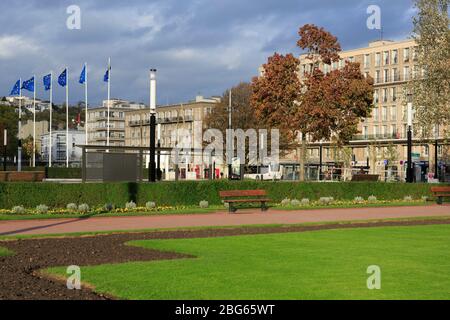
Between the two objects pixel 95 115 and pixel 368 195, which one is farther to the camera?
pixel 95 115

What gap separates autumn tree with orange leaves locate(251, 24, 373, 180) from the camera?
4312 centimetres

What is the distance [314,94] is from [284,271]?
3231 centimetres

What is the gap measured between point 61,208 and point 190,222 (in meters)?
7.34

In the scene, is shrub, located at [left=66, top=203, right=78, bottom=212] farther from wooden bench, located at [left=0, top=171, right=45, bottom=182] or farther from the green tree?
the green tree

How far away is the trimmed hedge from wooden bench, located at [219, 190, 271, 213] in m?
1.67

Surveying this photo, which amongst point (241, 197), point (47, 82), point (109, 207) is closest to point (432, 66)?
point (241, 197)

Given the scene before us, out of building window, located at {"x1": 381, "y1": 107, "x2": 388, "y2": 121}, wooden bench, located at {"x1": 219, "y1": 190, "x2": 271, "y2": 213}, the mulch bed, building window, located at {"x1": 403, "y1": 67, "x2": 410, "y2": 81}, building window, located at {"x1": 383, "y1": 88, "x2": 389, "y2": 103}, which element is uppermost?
building window, located at {"x1": 403, "y1": 67, "x2": 410, "y2": 81}

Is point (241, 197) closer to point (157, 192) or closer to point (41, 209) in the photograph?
point (157, 192)

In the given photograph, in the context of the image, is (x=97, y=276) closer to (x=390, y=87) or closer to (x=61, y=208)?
(x=61, y=208)

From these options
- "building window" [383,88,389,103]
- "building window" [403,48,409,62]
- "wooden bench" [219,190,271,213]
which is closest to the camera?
"wooden bench" [219,190,271,213]

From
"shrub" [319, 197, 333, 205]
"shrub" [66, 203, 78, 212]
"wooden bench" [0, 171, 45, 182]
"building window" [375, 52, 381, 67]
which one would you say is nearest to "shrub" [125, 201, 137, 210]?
"shrub" [66, 203, 78, 212]

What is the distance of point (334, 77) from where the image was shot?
43.4 metres

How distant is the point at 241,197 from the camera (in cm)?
3105

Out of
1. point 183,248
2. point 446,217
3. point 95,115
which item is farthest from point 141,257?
point 95,115
